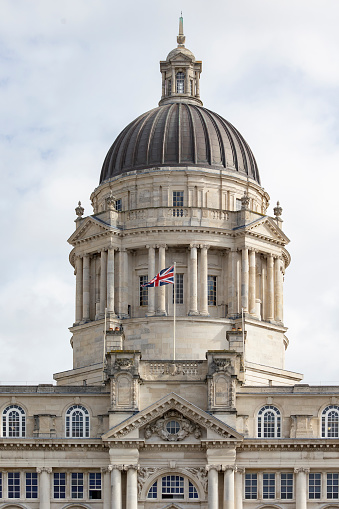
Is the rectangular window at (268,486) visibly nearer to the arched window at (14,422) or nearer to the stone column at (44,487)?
the stone column at (44,487)

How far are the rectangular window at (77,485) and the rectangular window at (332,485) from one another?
1495 cm

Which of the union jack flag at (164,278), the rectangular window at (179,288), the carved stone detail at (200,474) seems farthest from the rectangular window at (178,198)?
the carved stone detail at (200,474)

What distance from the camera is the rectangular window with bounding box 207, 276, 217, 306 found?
10231cm

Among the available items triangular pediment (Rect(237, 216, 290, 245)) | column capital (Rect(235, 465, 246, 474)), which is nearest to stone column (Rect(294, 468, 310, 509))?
column capital (Rect(235, 465, 246, 474))

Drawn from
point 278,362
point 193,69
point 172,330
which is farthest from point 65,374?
point 193,69

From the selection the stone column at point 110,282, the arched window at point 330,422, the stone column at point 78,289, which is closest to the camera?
the arched window at point 330,422

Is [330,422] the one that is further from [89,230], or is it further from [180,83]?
[180,83]

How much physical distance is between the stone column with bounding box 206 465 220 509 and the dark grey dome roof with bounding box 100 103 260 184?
25.7m

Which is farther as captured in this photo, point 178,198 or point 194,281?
point 178,198

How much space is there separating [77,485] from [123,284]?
17301mm

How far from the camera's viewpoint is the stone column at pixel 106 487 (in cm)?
8906

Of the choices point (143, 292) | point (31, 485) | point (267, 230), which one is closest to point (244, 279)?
point (267, 230)

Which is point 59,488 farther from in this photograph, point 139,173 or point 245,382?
point 139,173

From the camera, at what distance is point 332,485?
89.6 m
